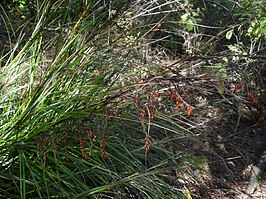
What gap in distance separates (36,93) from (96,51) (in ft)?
2.08

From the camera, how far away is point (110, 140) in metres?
2.75

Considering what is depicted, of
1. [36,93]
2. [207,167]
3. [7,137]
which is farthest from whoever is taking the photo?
[207,167]

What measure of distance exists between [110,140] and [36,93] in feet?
2.33

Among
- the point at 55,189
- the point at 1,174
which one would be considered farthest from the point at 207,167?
the point at 1,174

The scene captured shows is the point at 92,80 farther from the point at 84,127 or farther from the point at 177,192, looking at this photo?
the point at 177,192

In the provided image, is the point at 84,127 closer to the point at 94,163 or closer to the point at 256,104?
the point at 94,163

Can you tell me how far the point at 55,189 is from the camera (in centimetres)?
243

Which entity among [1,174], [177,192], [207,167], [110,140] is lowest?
[207,167]

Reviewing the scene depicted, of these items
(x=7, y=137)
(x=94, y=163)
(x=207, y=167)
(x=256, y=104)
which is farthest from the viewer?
(x=207, y=167)

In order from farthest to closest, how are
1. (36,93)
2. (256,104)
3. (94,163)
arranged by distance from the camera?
(94,163) < (36,93) < (256,104)

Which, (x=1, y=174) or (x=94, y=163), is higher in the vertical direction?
(x=1, y=174)

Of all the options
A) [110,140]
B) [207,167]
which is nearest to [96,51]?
[110,140]

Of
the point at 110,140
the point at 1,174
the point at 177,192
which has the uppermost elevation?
the point at 1,174

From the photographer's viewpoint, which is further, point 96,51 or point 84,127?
point 96,51
